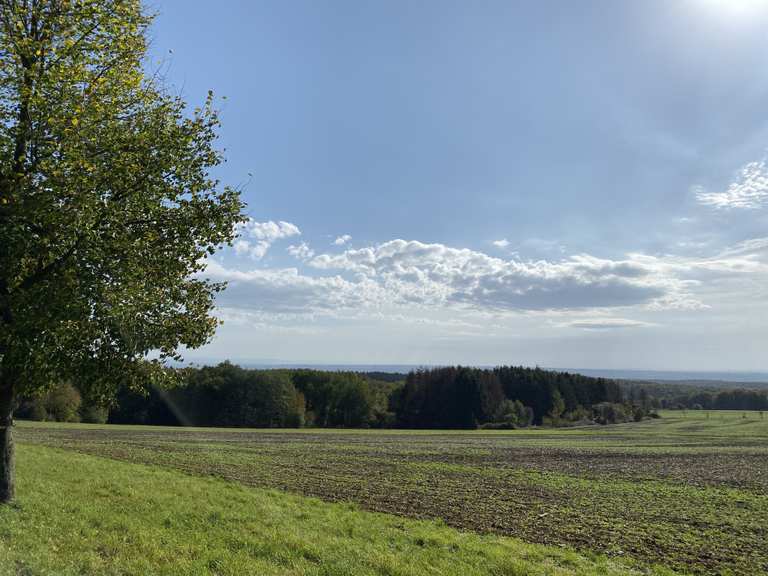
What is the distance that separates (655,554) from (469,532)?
4.98m

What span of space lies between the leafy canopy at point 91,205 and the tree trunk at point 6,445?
0.59 meters

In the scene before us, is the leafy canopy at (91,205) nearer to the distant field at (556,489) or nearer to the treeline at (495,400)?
the distant field at (556,489)

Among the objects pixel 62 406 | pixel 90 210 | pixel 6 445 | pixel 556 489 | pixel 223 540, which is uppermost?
pixel 90 210

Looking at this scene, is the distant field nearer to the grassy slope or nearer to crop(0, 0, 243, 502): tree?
the grassy slope

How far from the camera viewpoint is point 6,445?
1318 centimetres

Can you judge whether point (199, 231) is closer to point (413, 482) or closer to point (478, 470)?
point (413, 482)

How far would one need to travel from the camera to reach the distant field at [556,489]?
16078 millimetres

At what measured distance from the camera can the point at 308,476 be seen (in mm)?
27891

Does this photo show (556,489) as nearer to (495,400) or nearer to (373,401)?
(373,401)

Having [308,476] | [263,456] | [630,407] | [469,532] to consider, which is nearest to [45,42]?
[469,532]

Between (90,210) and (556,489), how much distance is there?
24.1 metres

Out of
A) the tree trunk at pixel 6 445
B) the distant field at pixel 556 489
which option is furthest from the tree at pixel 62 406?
the tree trunk at pixel 6 445

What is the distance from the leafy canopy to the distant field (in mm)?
11349

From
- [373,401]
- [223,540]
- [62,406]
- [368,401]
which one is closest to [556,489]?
[223,540]
